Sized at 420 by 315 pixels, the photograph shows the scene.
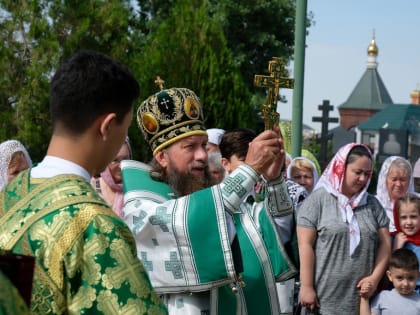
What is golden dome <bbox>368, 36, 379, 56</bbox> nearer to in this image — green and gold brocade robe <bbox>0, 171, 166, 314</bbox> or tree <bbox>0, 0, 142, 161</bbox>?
tree <bbox>0, 0, 142, 161</bbox>

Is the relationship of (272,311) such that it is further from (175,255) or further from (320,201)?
(320,201)

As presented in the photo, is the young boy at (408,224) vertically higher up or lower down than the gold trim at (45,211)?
lower down

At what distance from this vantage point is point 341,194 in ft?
21.1

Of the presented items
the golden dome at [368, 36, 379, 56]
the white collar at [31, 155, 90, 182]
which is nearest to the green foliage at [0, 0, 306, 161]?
the white collar at [31, 155, 90, 182]

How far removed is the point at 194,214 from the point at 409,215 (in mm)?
3328

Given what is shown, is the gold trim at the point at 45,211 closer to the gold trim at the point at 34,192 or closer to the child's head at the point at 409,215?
the gold trim at the point at 34,192

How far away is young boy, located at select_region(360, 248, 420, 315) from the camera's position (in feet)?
20.8

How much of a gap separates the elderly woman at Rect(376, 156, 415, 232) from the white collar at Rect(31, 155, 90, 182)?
5243mm

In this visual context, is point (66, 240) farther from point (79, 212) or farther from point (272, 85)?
point (272, 85)

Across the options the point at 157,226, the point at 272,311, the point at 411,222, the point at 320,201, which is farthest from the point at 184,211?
the point at 411,222

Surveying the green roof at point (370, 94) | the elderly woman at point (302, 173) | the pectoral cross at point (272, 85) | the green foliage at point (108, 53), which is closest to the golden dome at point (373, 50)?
the green roof at point (370, 94)

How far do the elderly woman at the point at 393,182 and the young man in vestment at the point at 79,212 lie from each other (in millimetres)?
5243

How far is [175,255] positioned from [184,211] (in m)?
0.23

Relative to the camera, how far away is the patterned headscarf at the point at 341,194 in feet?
20.6
